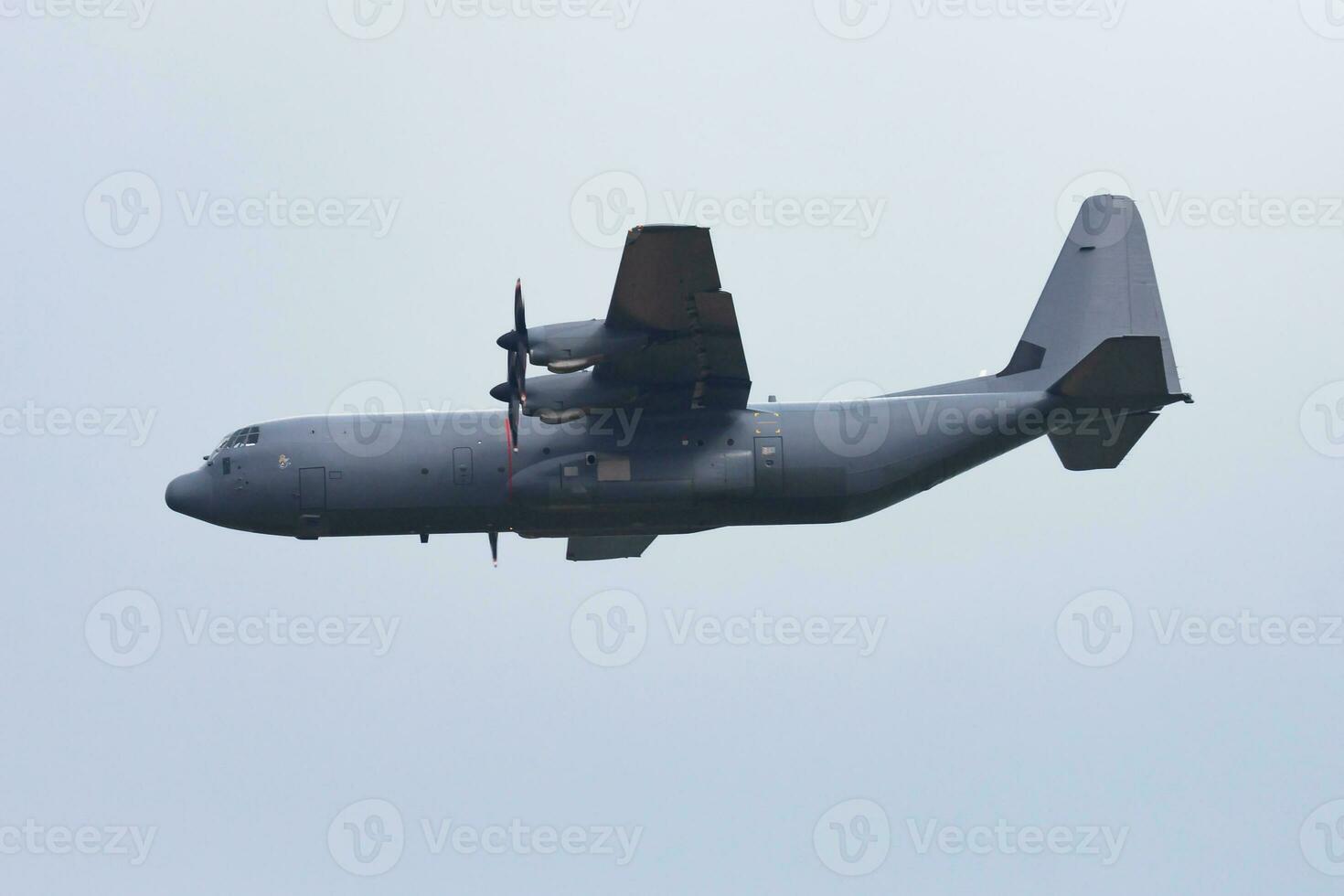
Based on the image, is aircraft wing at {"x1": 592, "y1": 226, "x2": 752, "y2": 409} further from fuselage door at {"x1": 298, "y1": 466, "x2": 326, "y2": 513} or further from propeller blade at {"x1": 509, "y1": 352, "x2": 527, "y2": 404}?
fuselage door at {"x1": 298, "y1": 466, "x2": 326, "y2": 513}

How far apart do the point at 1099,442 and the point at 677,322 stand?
24.4 ft

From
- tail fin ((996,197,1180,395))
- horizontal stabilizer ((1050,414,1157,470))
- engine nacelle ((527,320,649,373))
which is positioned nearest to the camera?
engine nacelle ((527,320,649,373))

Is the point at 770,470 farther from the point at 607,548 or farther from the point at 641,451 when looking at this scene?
the point at 607,548

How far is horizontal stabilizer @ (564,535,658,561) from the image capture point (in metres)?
28.4

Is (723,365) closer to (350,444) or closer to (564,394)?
(564,394)

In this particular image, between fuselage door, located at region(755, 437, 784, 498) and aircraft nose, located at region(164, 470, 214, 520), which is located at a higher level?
aircraft nose, located at region(164, 470, 214, 520)

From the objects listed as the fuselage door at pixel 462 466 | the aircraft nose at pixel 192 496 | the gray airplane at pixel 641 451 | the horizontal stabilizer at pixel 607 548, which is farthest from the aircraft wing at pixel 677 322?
the aircraft nose at pixel 192 496

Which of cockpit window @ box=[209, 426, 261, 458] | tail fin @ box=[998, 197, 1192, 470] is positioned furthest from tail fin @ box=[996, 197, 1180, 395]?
cockpit window @ box=[209, 426, 261, 458]

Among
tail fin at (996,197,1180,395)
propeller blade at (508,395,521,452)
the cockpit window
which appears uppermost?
tail fin at (996,197,1180,395)

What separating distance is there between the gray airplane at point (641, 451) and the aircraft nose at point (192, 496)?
2 centimetres

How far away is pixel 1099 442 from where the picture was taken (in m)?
27.6

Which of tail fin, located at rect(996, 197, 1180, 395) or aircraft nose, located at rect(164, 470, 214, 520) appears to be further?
tail fin, located at rect(996, 197, 1180, 395)

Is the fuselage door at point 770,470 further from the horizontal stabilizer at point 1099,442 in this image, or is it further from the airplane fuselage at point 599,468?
the horizontal stabilizer at point 1099,442

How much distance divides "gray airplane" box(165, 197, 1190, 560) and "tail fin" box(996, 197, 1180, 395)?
1077 millimetres
